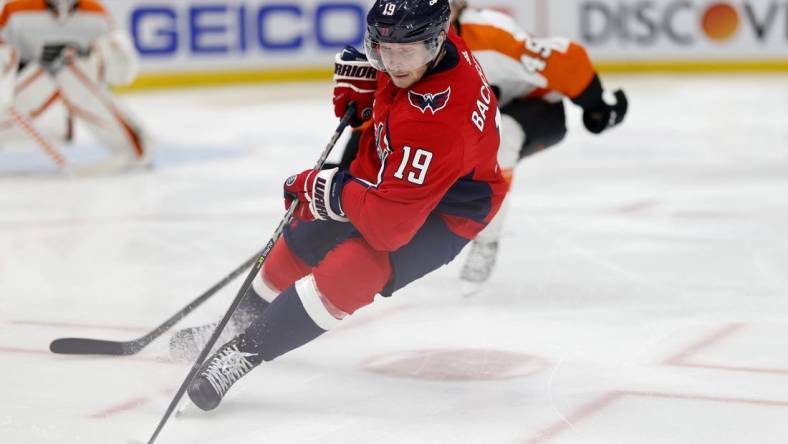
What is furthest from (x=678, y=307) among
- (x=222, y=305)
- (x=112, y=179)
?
(x=112, y=179)

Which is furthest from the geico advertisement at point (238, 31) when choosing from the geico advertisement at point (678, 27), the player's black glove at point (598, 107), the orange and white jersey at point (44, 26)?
→ the player's black glove at point (598, 107)

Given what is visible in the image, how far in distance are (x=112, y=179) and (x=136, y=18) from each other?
3.97m

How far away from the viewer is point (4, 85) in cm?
582

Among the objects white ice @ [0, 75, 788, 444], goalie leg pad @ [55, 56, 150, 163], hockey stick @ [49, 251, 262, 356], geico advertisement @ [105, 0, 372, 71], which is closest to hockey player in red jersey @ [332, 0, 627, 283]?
white ice @ [0, 75, 788, 444]

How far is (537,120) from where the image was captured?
11.8ft

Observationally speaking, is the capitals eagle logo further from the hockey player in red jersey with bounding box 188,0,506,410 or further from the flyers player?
the flyers player

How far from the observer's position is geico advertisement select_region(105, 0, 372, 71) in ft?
31.7

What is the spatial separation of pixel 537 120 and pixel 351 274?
1.41m

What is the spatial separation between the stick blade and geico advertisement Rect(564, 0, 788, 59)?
8331mm

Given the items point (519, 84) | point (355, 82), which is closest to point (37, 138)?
point (519, 84)

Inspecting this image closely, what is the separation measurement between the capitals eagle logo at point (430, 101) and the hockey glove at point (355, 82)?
1.17 feet

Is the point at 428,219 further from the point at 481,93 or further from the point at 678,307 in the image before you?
the point at 678,307

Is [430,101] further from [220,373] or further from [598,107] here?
[598,107]

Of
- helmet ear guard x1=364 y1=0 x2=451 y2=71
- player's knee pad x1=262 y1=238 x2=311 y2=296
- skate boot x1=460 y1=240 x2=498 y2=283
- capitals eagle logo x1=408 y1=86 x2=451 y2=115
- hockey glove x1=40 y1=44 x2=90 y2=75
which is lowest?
hockey glove x1=40 y1=44 x2=90 y2=75
